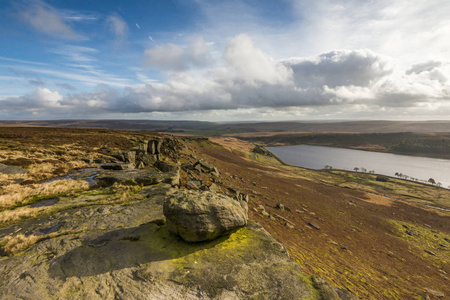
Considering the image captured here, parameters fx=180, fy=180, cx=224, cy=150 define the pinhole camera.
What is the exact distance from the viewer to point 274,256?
898 cm

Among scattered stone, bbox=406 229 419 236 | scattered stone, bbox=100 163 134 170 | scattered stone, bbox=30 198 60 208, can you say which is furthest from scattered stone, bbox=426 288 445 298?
scattered stone, bbox=30 198 60 208

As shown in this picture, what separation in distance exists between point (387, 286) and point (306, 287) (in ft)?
38.2

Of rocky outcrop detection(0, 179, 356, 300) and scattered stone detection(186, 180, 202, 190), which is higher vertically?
rocky outcrop detection(0, 179, 356, 300)

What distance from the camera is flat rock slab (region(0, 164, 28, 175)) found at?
60.0 ft

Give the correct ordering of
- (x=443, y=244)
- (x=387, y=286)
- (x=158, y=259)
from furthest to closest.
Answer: (x=443, y=244) → (x=387, y=286) → (x=158, y=259)

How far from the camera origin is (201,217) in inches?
361

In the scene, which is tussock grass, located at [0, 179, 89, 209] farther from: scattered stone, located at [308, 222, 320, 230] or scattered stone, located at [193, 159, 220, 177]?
scattered stone, located at [308, 222, 320, 230]

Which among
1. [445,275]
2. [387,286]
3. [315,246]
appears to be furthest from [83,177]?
[445,275]

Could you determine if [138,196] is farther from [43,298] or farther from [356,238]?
[356,238]

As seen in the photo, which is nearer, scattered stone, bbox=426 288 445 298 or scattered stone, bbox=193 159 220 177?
scattered stone, bbox=426 288 445 298

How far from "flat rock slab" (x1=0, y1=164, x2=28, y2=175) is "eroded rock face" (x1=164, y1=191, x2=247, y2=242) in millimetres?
19959

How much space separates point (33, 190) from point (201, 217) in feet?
51.0

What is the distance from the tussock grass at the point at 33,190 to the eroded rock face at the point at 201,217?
11548 mm

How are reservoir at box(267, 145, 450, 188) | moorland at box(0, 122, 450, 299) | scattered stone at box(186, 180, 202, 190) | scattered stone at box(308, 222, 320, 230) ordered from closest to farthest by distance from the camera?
moorland at box(0, 122, 450, 299), scattered stone at box(186, 180, 202, 190), scattered stone at box(308, 222, 320, 230), reservoir at box(267, 145, 450, 188)
